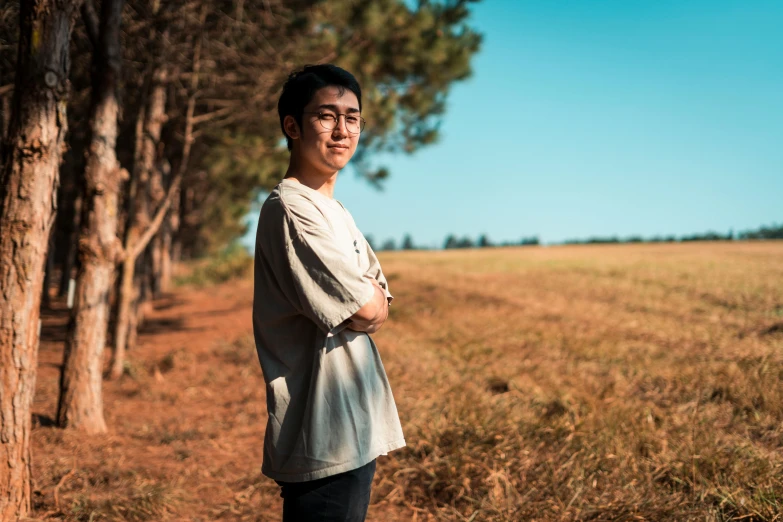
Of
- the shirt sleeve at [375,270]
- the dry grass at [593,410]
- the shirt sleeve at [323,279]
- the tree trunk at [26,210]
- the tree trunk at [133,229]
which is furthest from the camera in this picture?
the tree trunk at [133,229]

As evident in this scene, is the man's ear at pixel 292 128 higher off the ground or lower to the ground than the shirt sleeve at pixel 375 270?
higher

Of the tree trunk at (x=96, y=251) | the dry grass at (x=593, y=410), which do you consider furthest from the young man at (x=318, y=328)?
the tree trunk at (x=96, y=251)

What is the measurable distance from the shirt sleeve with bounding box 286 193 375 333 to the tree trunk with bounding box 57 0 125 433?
4.06m

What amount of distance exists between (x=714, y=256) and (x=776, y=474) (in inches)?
638

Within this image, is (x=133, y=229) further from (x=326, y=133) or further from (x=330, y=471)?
(x=330, y=471)

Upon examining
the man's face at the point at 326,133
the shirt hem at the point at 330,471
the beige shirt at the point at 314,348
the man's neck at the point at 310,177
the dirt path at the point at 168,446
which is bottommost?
the dirt path at the point at 168,446

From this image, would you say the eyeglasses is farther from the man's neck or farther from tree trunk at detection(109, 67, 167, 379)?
tree trunk at detection(109, 67, 167, 379)

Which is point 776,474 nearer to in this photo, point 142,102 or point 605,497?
point 605,497

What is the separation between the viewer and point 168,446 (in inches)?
188

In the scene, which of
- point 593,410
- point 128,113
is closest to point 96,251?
point 593,410

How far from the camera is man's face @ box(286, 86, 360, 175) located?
68.7 inches

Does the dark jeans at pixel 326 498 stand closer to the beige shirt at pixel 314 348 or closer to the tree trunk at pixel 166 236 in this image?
the beige shirt at pixel 314 348

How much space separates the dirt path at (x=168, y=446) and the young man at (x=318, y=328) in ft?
6.56

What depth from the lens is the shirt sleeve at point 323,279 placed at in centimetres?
155
